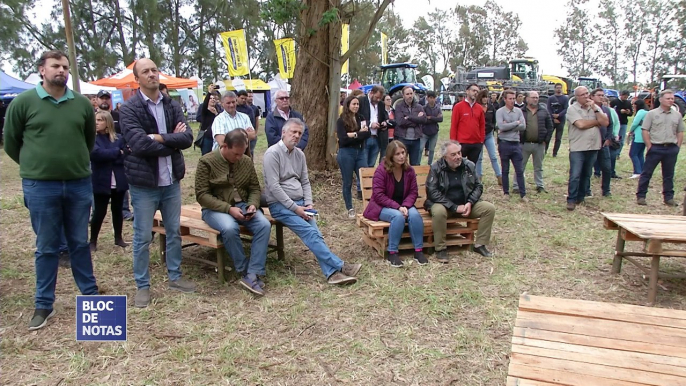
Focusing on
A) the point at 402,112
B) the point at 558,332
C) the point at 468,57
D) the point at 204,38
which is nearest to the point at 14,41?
the point at 204,38

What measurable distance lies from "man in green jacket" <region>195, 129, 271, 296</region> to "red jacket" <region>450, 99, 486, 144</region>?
4.05 m

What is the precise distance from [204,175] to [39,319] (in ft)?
5.47

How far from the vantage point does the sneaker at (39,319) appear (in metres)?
3.63

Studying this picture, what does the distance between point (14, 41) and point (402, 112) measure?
36173 mm


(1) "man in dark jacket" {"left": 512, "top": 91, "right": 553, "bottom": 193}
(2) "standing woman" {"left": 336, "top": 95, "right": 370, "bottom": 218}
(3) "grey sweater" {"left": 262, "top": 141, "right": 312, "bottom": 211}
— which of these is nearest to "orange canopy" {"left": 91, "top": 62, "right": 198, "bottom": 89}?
(2) "standing woman" {"left": 336, "top": 95, "right": 370, "bottom": 218}

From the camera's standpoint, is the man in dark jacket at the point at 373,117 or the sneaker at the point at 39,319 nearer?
the sneaker at the point at 39,319

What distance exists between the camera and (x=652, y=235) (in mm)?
3992

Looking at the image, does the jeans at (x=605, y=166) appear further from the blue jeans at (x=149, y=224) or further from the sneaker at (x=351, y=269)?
the blue jeans at (x=149, y=224)

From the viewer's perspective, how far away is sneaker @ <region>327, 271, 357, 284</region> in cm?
452

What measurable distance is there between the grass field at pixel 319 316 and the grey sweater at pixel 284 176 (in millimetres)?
743

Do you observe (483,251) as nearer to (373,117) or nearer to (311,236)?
(311,236)

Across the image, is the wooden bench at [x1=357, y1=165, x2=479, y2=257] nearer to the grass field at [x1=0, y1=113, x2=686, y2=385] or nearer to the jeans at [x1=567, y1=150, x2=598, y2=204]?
the grass field at [x1=0, y1=113, x2=686, y2=385]

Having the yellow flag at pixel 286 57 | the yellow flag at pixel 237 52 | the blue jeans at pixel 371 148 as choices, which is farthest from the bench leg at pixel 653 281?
the yellow flag at pixel 237 52

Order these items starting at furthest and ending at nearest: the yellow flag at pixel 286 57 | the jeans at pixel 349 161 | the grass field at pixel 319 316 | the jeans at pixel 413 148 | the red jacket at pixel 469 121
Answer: the yellow flag at pixel 286 57 → the jeans at pixel 413 148 → the red jacket at pixel 469 121 → the jeans at pixel 349 161 → the grass field at pixel 319 316
